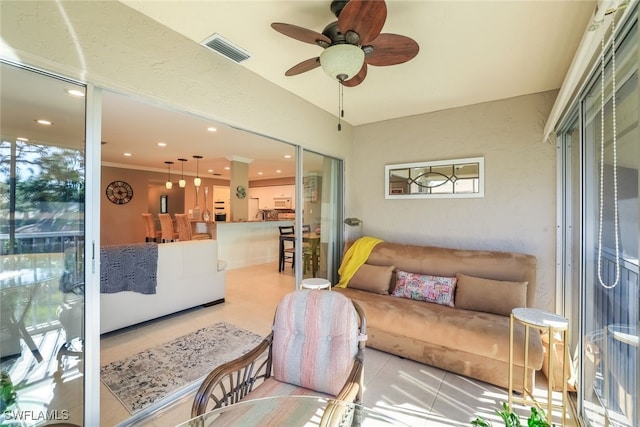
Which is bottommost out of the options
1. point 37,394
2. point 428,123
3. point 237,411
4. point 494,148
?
point 37,394

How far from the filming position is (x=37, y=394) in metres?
1.49

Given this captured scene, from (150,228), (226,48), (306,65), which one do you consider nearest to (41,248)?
(226,48)

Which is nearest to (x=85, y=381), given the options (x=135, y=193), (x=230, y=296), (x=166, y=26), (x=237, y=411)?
(x=237, y=411)

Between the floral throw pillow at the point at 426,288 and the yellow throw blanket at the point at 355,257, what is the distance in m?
0.54

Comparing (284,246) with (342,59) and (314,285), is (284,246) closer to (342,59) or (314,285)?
(314,285)

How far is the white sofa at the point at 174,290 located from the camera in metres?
2.85

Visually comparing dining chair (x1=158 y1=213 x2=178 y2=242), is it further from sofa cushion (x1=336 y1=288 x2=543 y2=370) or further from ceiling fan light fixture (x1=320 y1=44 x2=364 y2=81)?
ceiling fan light fixture (x1=320 y1=44 x2=364 y2=81)

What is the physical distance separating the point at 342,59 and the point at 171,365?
2.76 meters

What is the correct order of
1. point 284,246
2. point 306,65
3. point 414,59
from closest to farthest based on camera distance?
1. point 306,65
2. point 414,59
3. point 284,246

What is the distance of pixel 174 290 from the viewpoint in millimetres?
3344

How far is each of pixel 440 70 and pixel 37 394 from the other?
3.66 m

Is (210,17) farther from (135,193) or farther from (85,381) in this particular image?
(135,193)

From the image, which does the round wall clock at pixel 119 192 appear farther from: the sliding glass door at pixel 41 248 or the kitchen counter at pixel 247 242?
the sliding glass door at pixel 41 248

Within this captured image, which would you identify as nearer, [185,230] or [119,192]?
[185,230]
